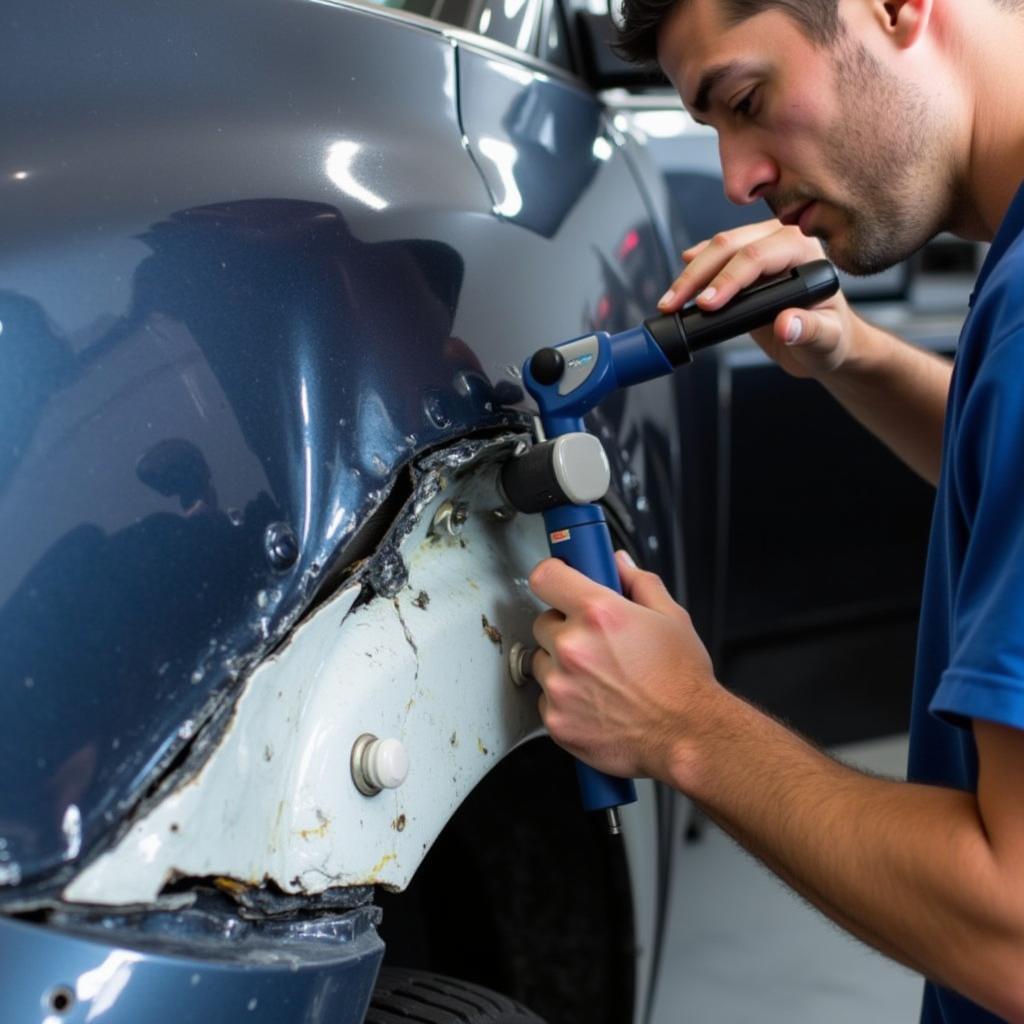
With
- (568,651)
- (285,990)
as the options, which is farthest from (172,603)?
(568,651)

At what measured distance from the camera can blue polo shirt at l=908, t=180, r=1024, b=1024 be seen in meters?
0.86

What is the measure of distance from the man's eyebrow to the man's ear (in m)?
0.11

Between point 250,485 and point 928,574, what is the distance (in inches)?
24.6

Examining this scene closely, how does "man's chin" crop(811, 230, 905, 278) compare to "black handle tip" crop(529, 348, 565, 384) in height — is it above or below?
above

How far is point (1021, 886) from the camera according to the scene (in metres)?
0.86

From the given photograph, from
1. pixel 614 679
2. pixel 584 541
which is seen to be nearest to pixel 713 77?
pixel 584 541

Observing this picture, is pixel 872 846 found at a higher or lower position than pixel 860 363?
lower

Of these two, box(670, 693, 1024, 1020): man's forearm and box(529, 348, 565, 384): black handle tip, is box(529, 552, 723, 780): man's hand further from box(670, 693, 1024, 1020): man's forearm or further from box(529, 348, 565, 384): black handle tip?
box(529, 348, 565, 384): black handle tip

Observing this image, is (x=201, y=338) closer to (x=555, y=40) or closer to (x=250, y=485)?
(x=250, y=485)

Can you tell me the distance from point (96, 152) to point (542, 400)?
1.28 feet

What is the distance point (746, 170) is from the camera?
4.31 feet

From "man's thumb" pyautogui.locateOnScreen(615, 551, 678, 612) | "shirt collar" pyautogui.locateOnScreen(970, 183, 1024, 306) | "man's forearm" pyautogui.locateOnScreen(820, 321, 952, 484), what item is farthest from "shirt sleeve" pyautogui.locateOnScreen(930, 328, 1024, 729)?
"man's forearm" pyautogui.locateOnScreen(820, 321, 952, 484)

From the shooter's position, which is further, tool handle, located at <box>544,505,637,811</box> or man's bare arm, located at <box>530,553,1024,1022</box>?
tool handle, located at <box>544,505,637,811</box>

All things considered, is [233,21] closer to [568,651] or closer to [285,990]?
[568,651]
